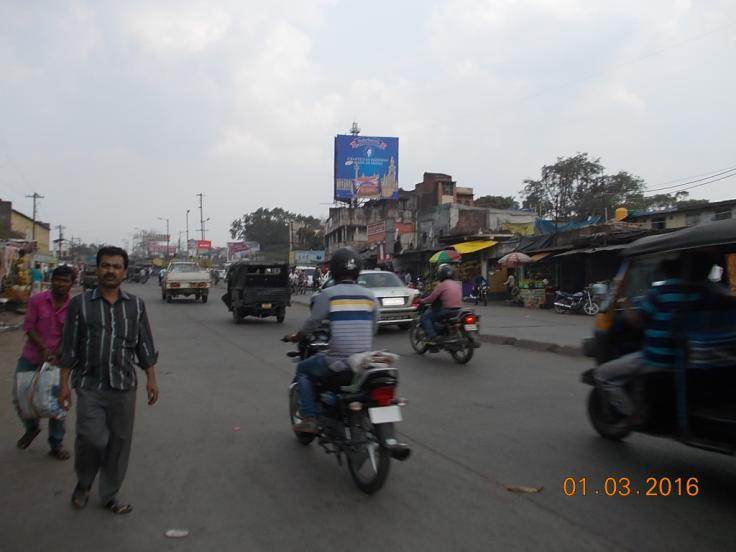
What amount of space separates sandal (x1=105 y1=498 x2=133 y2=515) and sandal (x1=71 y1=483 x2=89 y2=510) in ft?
0.58

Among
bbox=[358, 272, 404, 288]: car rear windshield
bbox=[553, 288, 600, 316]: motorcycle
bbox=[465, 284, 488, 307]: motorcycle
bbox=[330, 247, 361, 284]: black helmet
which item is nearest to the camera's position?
bbox=[330, 247, 361, 284]: black helmet

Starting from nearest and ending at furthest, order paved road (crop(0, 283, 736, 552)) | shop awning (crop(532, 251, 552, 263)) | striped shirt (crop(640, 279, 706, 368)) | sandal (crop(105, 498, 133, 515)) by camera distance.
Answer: paved road (crop(0, 283, 736, 552)) → sandal (crop(105, 498, 133, 515)) → striped shirt (crop(640, 279, 706, 368)) → shop awning (crop(532, 251, 552, 263))

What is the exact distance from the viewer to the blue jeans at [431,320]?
34.7 ft

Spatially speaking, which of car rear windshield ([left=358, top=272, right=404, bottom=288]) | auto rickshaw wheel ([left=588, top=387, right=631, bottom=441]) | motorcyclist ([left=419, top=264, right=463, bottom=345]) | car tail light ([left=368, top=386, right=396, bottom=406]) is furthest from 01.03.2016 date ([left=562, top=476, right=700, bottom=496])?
car rear windshield ([left=358, top=272, right=404, bottom=288])

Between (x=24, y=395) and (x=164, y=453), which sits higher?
(x=24, y=395)

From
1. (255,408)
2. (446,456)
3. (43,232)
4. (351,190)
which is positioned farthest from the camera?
(43,232)

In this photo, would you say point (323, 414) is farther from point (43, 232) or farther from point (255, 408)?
point (43, 232)

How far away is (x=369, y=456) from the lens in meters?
4.21

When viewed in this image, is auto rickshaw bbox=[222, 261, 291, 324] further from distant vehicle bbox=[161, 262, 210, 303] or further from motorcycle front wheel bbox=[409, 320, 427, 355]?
distant vehicle bbox=[161, 262, 210, 303]

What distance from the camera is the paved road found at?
3.46 meters

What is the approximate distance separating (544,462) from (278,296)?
1430 cm

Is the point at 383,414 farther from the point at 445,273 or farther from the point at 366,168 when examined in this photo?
the point at 366,168

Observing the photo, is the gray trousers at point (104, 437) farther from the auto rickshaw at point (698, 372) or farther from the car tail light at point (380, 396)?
the auto rickshaw at point (698, 372)

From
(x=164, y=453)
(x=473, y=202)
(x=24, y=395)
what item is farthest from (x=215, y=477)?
(x=473, y=202)
